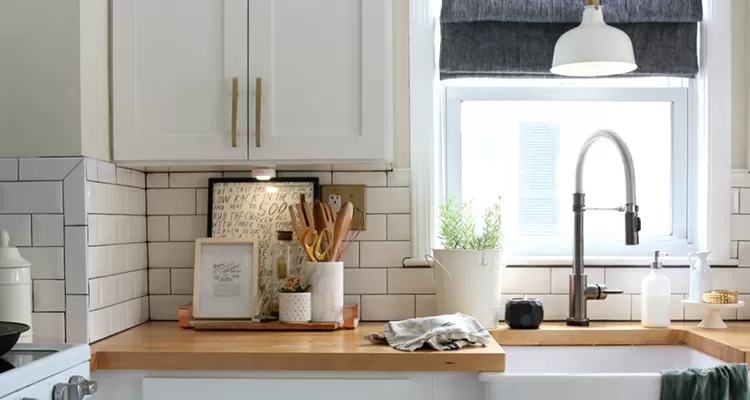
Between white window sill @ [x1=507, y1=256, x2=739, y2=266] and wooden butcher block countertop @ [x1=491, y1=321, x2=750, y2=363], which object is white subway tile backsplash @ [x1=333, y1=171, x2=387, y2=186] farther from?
wooden butcher block countertop @ [x1=491, y1=321, x2=750, y2=363]

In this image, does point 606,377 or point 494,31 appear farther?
point 494,31

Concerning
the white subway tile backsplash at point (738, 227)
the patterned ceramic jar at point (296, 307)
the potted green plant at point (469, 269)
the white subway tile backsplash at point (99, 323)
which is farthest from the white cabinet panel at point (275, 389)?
the white subway tile backsplash at point (738, 227)

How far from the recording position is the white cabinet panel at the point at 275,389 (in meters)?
1.95

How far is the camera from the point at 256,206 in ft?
8.32

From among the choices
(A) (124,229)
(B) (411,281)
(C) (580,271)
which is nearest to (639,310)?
(C) (580,271)

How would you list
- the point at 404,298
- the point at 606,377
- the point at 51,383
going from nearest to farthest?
the point at 51,383 < the point at 606,377 < the point at 404,298

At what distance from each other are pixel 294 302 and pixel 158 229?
0.60 m

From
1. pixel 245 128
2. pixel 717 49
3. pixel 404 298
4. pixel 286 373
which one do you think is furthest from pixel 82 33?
pixel 717 49

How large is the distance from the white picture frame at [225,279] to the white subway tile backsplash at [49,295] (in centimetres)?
43

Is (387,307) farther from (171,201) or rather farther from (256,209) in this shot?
(171,201)

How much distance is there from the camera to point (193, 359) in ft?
6.43

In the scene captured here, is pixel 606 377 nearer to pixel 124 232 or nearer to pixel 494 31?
pixel 494 31

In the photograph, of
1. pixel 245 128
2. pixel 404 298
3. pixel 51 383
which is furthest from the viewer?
pixel 404 298

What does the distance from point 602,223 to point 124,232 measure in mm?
1603
